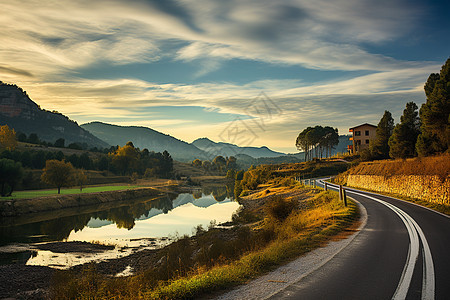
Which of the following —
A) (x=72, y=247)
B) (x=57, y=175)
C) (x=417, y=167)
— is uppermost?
(x=417, y=167)

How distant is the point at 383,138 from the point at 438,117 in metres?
32.6

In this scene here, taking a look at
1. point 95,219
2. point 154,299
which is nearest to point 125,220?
point 95,219

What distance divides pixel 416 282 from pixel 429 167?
22946 mm

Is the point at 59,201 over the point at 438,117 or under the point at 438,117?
under

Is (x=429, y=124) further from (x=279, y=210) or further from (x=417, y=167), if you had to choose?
(x=279, y=210)

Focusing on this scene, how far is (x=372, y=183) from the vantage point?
127ft

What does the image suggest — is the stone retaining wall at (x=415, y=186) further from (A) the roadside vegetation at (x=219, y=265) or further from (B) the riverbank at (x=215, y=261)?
(A) the roadside vegetation at (x=219, y=265)

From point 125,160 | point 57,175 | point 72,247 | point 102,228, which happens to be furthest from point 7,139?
point 72,247

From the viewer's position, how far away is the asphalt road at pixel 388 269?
272 inches

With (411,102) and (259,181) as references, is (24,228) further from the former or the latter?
(411,102)

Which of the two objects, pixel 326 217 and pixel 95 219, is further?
pixel 95 219

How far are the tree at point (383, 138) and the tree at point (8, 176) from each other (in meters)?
80.3

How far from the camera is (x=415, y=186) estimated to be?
2650cm

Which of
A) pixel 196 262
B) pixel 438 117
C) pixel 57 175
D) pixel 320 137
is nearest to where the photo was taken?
pixel 196 262
